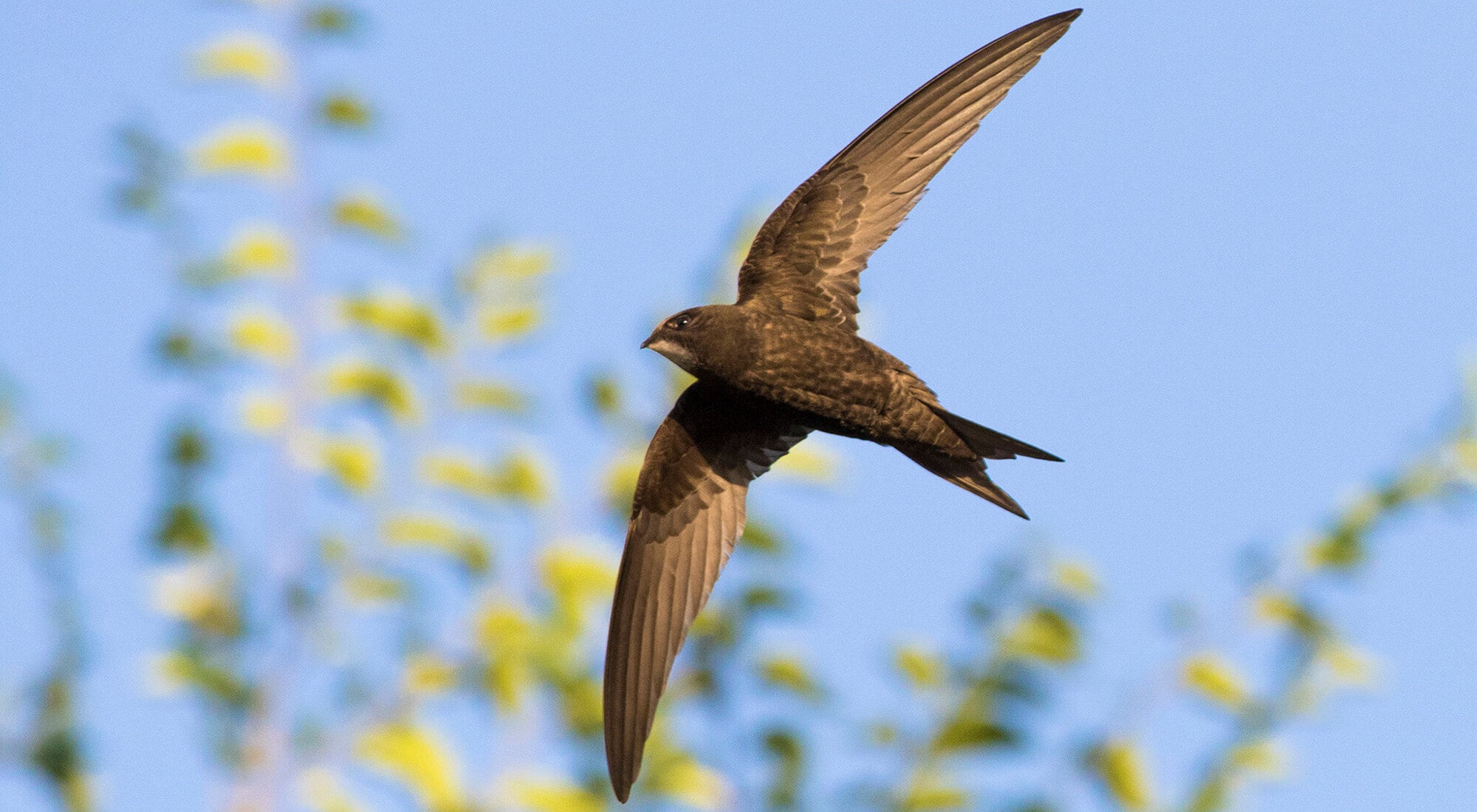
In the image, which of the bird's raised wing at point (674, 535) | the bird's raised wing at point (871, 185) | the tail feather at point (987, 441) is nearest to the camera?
the tail feather at point (987, 441)

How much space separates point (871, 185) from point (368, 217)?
4.95 ft

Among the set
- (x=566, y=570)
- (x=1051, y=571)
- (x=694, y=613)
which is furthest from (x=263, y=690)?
(x=1051, y=571)

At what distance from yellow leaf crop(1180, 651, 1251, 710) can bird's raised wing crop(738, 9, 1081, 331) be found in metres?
1.59

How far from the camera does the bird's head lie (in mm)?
3857

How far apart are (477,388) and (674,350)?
136 centimetres

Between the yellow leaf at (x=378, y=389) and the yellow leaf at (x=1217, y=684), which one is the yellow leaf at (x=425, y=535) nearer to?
Result: the yellow leaf at (x=378, y=389)

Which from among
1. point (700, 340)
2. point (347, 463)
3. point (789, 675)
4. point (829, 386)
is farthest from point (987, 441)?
point (347, 463)

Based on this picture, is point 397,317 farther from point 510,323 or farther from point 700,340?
point 700,340

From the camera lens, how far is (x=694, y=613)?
443 cm

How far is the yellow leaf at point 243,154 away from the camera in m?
5.00

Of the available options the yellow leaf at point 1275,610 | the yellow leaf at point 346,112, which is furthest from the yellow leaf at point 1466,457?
the yellow leaf at point 346,112

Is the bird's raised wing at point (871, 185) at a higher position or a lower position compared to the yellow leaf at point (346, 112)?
lower

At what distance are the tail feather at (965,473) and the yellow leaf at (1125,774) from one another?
1.21m

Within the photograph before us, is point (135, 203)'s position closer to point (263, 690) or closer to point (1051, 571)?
point (263, 690)
